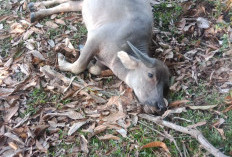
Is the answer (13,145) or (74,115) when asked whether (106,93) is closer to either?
(74,115)

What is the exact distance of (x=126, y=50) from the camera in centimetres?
527

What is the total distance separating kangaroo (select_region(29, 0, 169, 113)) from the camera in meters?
4.78

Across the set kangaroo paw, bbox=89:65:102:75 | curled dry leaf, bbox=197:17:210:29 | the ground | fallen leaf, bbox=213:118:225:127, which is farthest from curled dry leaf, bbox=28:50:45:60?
fallen leaf, bbox=213:118:225:127

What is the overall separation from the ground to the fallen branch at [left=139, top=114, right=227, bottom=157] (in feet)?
0.24

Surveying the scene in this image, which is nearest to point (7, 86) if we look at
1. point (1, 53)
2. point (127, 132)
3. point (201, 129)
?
point (1, 53)

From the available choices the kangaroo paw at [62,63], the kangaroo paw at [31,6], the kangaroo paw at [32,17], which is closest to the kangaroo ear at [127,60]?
the kangaroo paw at [62,63]

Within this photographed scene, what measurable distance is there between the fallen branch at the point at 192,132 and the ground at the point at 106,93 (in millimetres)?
74

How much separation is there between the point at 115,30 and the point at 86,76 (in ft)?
3.06

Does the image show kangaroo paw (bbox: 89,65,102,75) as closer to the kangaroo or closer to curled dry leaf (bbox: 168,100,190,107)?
the kangaroo

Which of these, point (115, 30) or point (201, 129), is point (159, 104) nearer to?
point (201, 129)

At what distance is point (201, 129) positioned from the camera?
14.2 feet

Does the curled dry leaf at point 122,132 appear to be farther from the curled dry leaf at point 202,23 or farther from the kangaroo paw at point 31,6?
the kangaroo paw at point 31,6

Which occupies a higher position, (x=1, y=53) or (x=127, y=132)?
(x=1, y=53)

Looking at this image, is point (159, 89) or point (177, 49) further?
point (177, 49)
